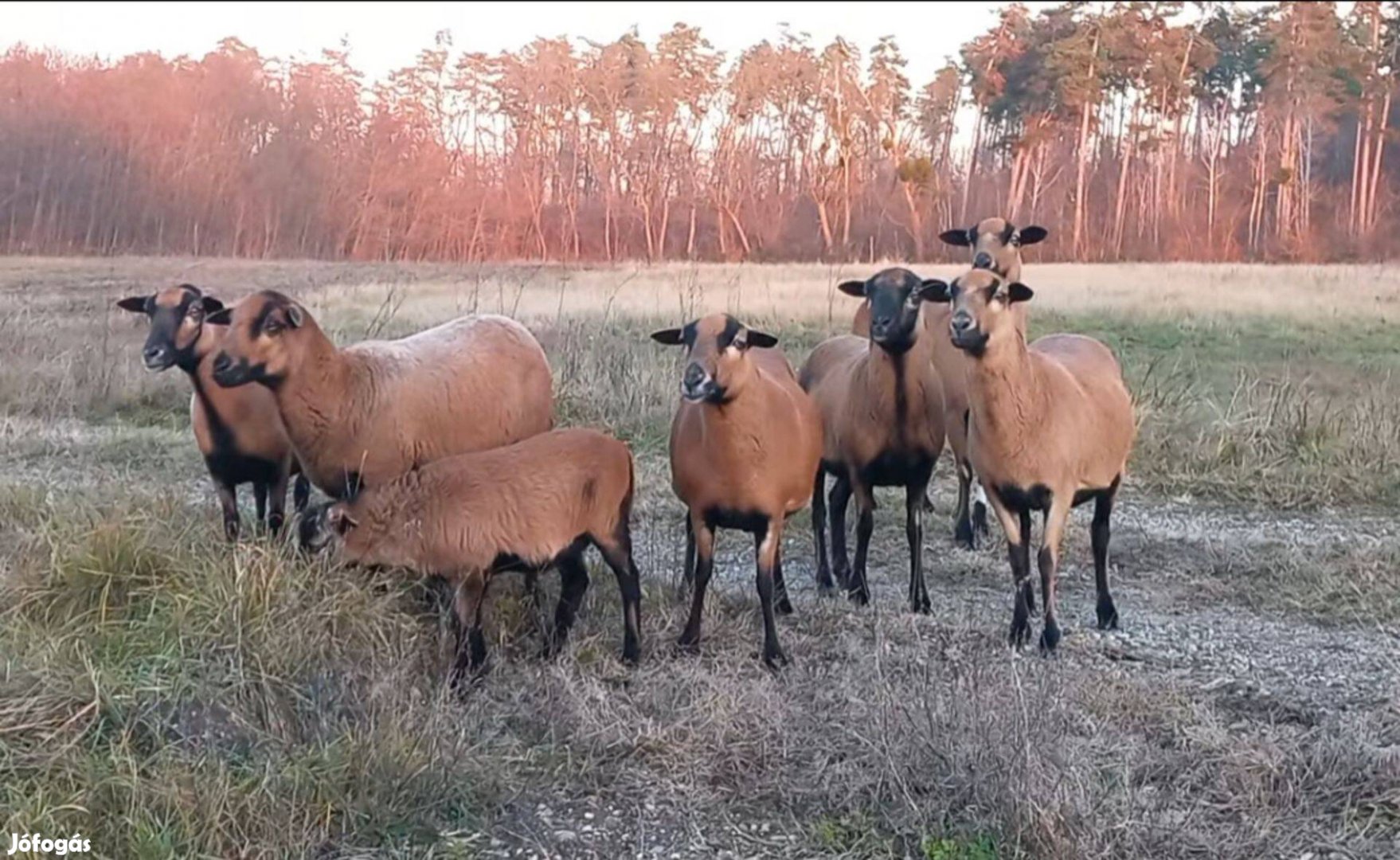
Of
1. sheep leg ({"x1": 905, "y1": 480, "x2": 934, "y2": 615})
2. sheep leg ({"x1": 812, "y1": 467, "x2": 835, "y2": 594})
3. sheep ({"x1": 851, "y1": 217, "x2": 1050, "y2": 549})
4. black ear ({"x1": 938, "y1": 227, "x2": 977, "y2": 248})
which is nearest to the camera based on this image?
sheep leg ({"x1": 905, "y1": 480, "x2": 934, "y2": 615})

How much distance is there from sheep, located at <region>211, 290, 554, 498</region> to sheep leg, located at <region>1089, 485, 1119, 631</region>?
3.39 metres

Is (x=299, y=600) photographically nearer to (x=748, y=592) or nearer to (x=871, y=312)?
(x=748, y=592)

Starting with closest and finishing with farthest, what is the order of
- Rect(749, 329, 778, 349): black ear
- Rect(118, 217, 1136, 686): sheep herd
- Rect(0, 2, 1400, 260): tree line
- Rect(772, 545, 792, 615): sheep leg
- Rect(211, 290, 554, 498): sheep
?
Rect(118, 217, 1136, 686): sheep herd
Rect(749, 329, 778, 349): black ear
Rect(211, 290, 554, 498): sheep
Rect(772, 545, 792, 615): sheep leg
Rect(0, 2, 1400, 260): tree line

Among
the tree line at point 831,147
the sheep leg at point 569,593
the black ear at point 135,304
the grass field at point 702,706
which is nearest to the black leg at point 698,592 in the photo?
the grass field at point 702,706

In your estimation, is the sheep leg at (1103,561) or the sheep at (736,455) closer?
the sheep at (736,455)

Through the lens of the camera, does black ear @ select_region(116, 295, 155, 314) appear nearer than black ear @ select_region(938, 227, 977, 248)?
Yes

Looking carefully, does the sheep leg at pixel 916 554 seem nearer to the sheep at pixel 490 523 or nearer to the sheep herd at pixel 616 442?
the sheep herd at pixel 616 442

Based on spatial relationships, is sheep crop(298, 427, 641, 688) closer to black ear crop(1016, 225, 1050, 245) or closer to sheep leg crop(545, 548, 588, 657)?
sheep leg crop(545, 548, 588, 657)

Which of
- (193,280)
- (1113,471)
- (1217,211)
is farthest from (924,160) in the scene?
(1113,471)

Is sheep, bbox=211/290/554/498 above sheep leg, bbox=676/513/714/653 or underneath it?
above

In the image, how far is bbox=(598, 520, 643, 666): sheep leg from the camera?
6.39 meters

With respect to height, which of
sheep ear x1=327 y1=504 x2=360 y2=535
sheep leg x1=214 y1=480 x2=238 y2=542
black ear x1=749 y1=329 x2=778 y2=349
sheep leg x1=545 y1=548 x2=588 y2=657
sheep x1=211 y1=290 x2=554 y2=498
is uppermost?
black ear x1=749 y1=329 x2=778 y2=349

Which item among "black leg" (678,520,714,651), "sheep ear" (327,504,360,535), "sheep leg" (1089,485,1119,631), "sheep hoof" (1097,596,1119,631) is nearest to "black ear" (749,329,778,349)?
"black leg" (678,520,714,651)

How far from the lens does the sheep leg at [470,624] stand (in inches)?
234
